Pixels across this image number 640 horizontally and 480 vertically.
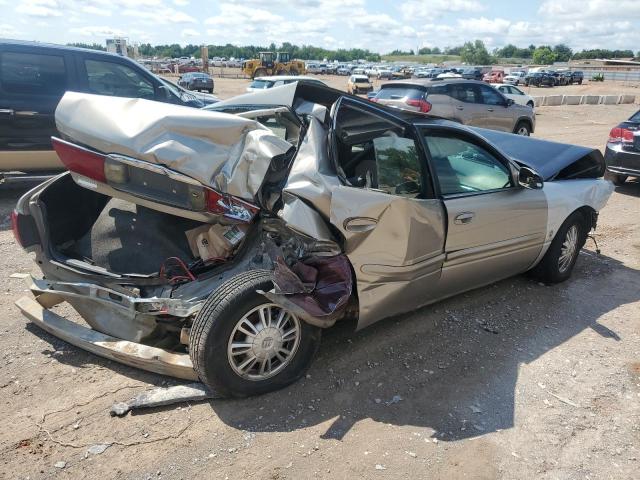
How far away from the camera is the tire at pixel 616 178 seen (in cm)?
926

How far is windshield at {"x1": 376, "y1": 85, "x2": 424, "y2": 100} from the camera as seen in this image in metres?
12.5

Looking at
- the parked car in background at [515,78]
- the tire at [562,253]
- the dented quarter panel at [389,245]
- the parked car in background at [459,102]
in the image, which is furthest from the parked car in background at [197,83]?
the dented quarter panel at [389,245]

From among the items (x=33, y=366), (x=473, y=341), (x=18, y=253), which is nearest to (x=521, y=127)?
(x=473, y=341)

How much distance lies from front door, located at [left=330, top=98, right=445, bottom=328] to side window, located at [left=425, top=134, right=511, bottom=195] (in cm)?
30

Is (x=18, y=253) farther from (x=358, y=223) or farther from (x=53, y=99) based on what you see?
(x=358, y=223)

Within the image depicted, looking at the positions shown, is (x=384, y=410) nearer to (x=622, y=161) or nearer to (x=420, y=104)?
(x=622, y=161)

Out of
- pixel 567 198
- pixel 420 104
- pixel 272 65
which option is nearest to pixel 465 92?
pixel 420 104

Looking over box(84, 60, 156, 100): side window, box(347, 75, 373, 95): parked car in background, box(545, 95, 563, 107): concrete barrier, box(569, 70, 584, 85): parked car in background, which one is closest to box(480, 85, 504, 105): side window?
box(84, 60, 156, 100): side window

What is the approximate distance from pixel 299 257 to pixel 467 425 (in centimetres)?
139

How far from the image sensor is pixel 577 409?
10.4ft

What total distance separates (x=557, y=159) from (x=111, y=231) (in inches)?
167

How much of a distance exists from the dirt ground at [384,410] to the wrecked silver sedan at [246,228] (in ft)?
0.77

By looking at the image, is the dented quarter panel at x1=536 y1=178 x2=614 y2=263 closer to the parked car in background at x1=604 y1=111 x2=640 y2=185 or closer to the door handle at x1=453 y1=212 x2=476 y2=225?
the door handle at x1=453 y1=212 x2=476 y2=225

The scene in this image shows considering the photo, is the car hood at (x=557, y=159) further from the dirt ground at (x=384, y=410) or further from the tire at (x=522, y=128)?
the tire at (x=522, y=128)
